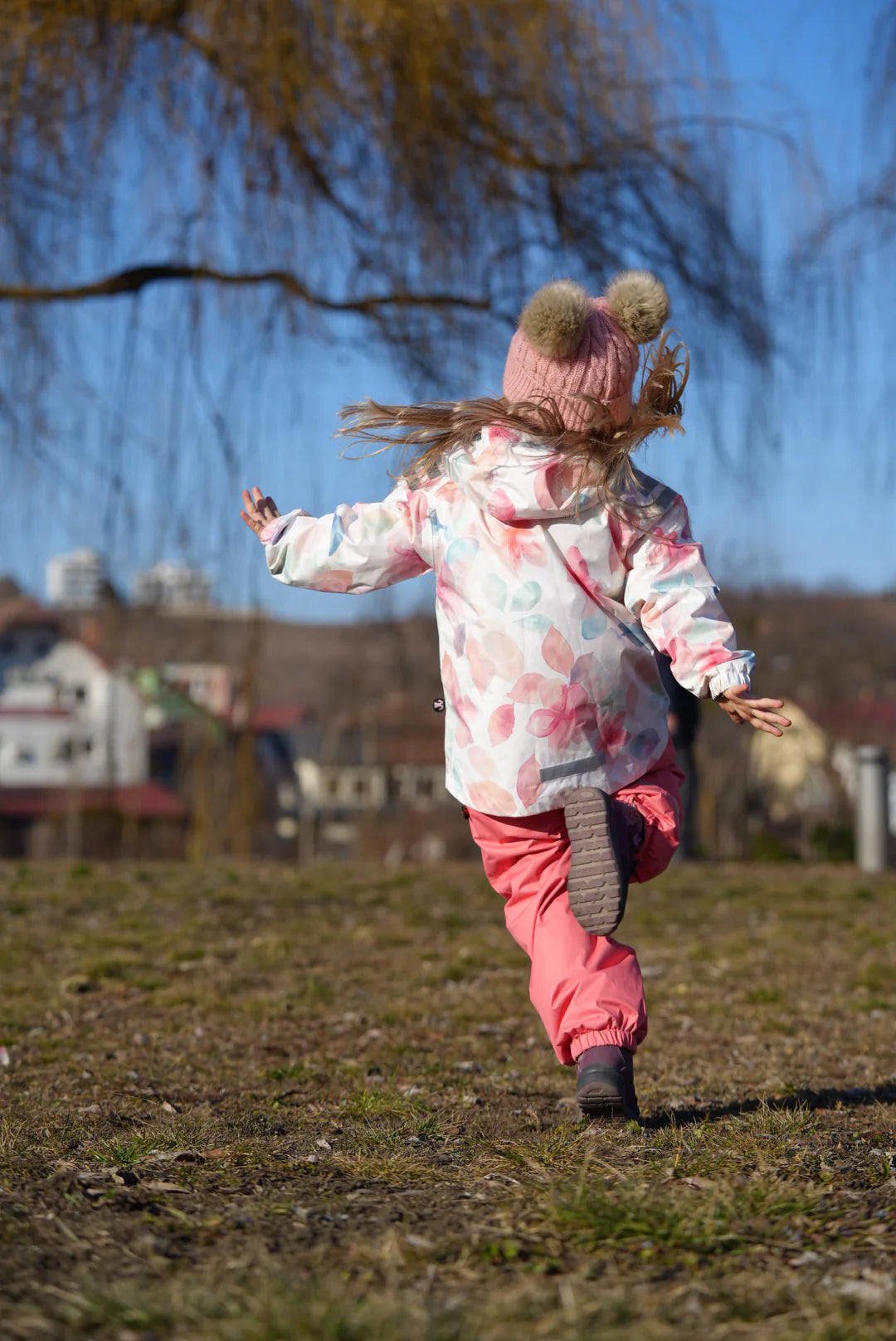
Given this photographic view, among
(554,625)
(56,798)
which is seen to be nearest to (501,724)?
(554,625)

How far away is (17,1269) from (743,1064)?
2.50 m

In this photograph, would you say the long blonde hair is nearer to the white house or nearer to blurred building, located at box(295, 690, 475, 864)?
blurred building, located at box(295, 690, 475, 864)

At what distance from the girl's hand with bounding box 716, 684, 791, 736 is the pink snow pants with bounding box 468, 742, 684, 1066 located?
1.03 ft

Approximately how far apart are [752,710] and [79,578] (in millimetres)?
7524

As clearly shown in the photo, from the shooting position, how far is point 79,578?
9.73 meters

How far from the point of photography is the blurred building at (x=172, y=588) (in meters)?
8.76

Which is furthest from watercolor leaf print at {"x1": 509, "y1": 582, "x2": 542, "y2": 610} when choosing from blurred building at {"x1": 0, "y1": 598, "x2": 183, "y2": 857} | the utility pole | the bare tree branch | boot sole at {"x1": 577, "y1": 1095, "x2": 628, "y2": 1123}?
blurred building at {"x1": 0, "y1": 598, "x2": 183, "y2": 857}

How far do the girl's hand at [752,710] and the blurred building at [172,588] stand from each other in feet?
19.6

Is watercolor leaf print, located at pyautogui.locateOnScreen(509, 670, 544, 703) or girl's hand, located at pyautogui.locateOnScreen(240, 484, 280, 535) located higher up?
girl's hand, located at pyautogui.locateOnScreen(240, 484, 280, 535)

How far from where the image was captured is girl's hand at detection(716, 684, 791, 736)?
2.88 metres

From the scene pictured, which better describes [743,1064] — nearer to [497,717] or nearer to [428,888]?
[497,717]

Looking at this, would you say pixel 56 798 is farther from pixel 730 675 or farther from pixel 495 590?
pixel 730 675

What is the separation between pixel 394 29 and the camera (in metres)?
7.25

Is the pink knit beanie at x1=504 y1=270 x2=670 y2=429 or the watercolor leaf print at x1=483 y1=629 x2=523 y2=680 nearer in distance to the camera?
the watercolor leaf print at x1=483 y1=629 x2=523 y2=680
